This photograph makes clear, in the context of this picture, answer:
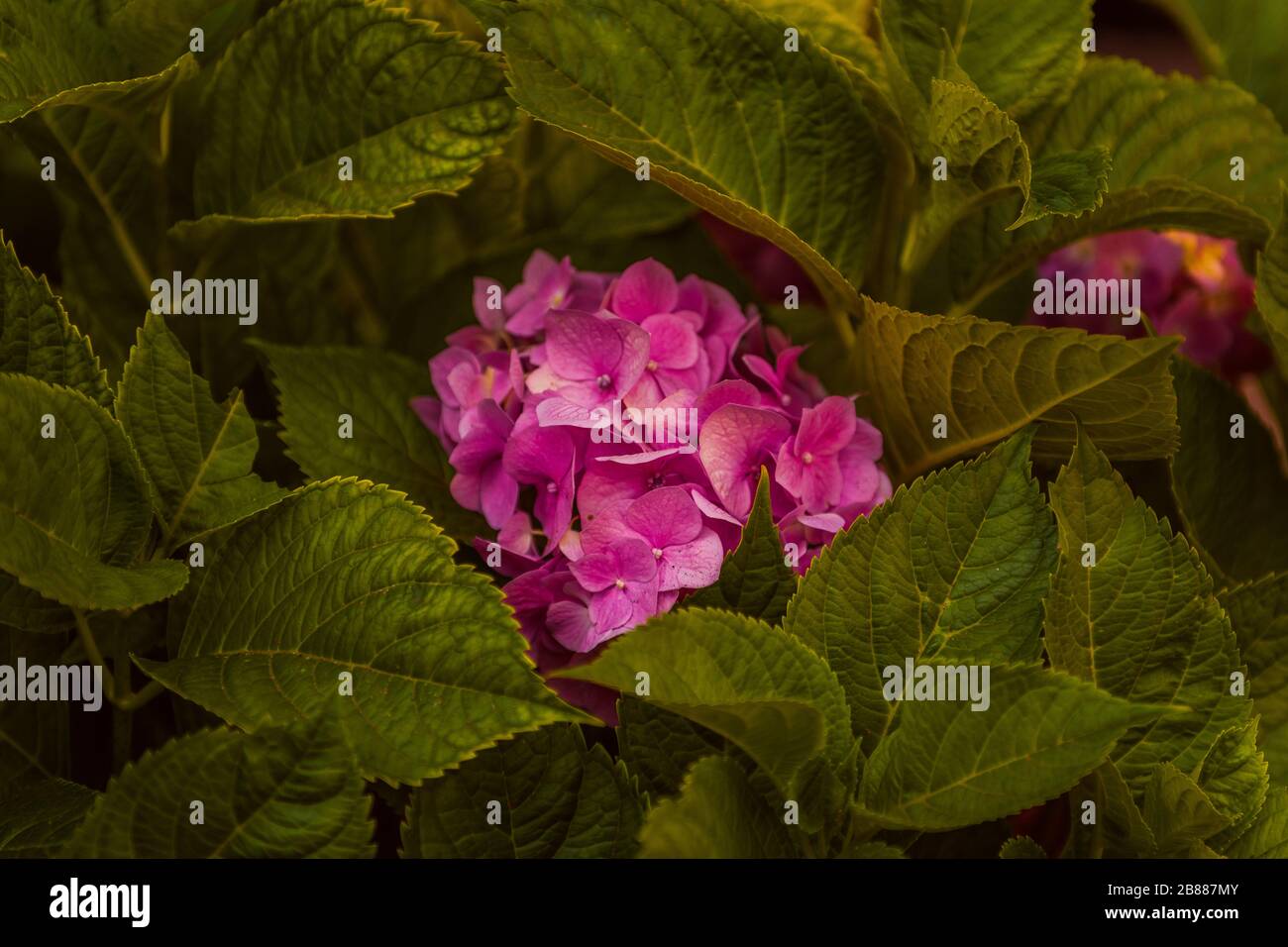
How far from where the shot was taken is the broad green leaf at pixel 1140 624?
0.58 metres

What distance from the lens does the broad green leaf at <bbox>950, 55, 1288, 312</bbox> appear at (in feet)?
2.38

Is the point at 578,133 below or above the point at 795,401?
above

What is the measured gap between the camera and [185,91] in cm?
71

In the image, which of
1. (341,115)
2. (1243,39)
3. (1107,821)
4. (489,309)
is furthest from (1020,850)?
(1243,39)

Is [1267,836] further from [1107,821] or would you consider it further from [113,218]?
[113,218]

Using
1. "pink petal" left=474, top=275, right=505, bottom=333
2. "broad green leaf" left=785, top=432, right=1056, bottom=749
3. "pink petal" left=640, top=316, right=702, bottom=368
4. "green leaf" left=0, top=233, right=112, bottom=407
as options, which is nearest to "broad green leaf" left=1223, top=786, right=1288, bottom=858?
"broad green leaf" left=785, top=432, right=1056, bottom=749

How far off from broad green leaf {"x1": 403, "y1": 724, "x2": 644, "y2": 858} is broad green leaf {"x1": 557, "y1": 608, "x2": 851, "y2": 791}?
0.22 ft

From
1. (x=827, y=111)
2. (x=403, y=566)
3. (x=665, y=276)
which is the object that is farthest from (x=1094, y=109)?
(x=403, y=566)

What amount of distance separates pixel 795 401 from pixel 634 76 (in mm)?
183

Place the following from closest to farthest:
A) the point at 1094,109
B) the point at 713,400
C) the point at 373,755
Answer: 1. the point at 373,755
2. the point at 713,400
3. the point at 1094,109

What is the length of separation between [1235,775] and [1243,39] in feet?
1.86

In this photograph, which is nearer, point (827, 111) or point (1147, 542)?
point (1147, 542)

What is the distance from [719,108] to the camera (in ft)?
2.21
